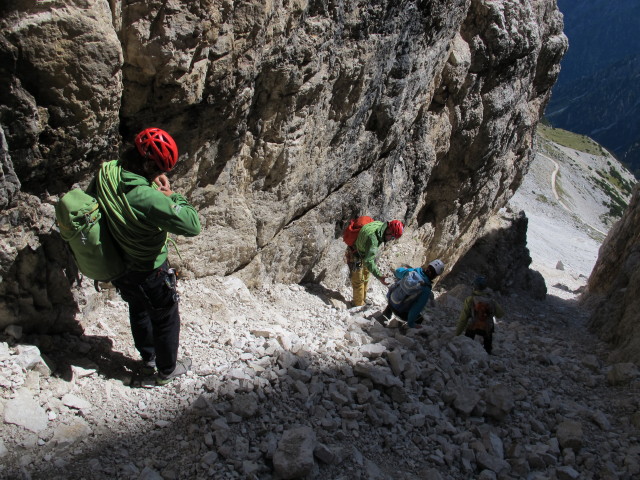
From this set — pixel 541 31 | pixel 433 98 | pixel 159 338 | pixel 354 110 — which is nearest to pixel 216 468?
pixel 159 338

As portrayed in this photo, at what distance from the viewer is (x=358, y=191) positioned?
10.8 m

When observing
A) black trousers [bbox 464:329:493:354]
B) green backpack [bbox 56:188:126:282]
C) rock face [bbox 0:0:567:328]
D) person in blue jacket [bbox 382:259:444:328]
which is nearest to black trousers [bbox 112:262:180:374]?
green backpack [bbox 56:188:126:282]

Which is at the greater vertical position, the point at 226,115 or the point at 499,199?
the point at 226,115

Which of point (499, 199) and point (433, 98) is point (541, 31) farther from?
point (499, 199)

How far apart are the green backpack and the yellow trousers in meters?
5.94

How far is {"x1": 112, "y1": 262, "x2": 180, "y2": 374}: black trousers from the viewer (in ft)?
15.7

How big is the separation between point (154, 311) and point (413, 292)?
457 cm

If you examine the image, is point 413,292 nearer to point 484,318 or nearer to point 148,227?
point 484,318

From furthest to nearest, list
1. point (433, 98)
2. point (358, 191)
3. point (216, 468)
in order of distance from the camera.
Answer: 1. point (433, 98)
2. point (358, 191)
3. point (216, 468)

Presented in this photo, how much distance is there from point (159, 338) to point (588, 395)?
21.3 ft

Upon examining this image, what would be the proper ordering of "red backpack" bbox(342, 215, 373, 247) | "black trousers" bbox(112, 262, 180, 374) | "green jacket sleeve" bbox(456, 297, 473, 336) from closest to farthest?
"black trousers" bbox(112, 262, 180, 374), "green jacket sleeve" bbox(456, 297, 473, 336), "red backpack" bbox(342, 215, 373, 247)

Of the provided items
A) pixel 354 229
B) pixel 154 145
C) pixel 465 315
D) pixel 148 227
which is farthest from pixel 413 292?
pixel 154 145

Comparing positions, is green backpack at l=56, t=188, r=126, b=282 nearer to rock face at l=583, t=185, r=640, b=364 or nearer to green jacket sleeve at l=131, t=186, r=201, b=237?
green jacket sleeve at l=131, t=186, r=201, b=237

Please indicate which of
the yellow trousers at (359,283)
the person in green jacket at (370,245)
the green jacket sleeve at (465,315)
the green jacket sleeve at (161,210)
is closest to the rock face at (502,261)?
the yellow trousers at (359,283)
